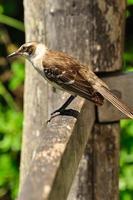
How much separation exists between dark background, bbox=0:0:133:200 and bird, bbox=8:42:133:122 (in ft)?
3.69

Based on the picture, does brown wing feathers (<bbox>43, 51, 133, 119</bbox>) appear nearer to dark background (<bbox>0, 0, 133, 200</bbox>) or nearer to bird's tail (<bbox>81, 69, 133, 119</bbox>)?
bird's tail (<bbox>81, 69, 133, 119</bbox>)

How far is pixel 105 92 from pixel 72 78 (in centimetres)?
14

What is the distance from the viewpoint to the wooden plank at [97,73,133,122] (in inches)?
120

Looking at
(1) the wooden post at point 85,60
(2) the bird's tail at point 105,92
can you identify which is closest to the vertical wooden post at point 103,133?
(1) the wooden post at point 85,60

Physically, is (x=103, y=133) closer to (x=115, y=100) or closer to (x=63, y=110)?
(x=115, y=100)

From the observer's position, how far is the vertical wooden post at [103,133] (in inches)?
117

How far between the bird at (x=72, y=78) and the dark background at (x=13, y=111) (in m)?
1.12

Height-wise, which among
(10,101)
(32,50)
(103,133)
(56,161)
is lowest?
(10,101)

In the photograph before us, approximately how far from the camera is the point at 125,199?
442cm

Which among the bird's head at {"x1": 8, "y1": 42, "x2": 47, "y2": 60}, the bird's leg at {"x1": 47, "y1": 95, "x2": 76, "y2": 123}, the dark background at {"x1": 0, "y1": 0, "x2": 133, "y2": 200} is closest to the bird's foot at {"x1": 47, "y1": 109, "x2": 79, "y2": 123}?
the bird's leg at {"x1": 47, "y1": 95, "x2": 76, "y2": 123}

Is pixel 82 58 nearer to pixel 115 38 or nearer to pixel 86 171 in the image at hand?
pixel 115 38

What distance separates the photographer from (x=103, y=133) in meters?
3.11

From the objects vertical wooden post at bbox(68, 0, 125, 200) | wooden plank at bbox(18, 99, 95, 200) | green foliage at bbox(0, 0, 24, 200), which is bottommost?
green foliage at bbox(0, 0, 24, 200)

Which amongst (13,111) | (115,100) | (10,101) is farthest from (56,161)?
(10,101)
